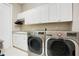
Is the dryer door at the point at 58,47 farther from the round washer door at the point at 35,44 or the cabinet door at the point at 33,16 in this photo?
the cabinet door at the point at 33,16

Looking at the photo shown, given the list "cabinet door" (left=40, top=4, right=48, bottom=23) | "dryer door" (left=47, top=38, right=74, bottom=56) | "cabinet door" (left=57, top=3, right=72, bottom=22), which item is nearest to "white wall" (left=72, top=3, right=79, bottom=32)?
"cabinet door" (left=57, top=3, right=72, bottom=22)

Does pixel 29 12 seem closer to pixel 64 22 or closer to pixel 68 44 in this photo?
pixel 64 22

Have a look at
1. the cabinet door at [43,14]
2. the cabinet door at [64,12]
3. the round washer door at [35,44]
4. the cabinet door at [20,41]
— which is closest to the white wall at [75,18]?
the cabinet door at [64,12]

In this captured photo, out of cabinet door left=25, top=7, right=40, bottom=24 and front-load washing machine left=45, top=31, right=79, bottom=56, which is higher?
cabinet door left=25, top=7, right=40, bottom=24

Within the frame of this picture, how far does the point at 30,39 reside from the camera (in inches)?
71.5

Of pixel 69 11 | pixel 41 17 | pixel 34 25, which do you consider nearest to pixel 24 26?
pixel 34 25

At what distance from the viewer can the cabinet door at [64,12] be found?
1713 mm

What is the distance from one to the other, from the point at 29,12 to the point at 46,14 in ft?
0.69

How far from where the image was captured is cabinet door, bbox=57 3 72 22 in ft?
5.62

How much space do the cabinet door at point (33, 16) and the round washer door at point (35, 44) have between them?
0.69 feet

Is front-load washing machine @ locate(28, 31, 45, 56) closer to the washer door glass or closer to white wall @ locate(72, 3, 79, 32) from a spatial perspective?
the washer door glass

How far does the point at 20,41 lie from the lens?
1806mm

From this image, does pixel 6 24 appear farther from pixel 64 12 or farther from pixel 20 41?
pixel 64 12

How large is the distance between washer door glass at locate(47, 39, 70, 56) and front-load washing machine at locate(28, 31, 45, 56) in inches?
3.8
